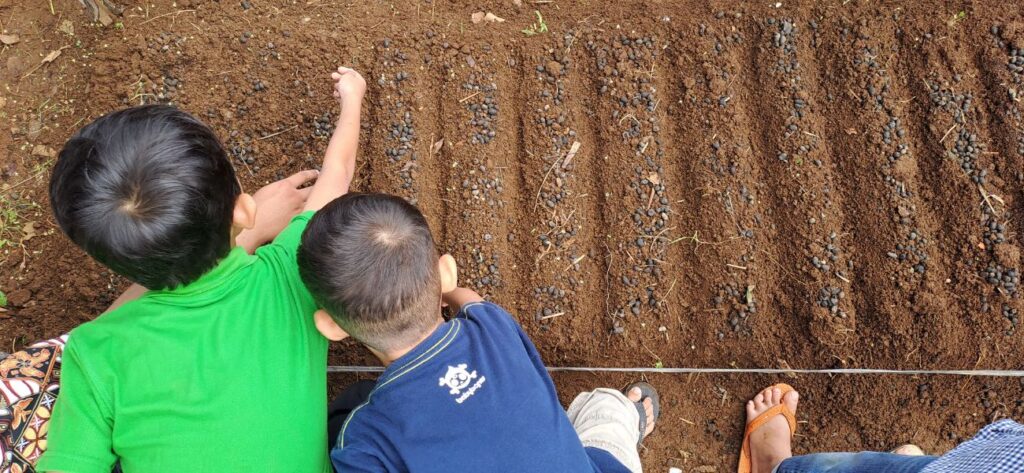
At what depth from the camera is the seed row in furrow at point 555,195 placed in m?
3.04

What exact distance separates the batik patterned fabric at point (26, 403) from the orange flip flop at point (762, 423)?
2647 mm

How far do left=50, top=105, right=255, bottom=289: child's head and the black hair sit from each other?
1.00 ft

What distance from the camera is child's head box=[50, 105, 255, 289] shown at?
164 centimetres

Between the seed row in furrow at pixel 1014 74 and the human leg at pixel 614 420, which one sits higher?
the seed row in furrow at pixel 1014 74

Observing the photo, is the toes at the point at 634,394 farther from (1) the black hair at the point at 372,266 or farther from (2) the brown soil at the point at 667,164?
(1) the black hair at the point at 372,266

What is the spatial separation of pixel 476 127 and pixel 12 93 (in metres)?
2.48

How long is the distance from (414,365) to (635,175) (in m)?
1.67

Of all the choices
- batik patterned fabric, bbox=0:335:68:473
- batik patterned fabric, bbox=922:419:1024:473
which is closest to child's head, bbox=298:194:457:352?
batik patterned fabric, bbox=0:335:68:473

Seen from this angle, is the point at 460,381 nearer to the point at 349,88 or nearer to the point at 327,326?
the point at 327,326

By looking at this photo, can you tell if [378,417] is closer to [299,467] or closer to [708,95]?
[299,467]

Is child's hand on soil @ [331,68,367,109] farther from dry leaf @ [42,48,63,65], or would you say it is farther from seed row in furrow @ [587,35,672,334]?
dry leaf @ [42,48,63,65]

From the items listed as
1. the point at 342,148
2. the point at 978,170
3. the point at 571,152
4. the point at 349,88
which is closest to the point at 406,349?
the point at 342,148

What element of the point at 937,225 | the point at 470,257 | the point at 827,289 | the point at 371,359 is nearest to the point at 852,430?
the point at 827,289

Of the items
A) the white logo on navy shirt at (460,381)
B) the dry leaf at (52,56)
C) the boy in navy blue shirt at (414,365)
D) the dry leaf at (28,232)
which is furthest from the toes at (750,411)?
the dry leaf at (52,56)
